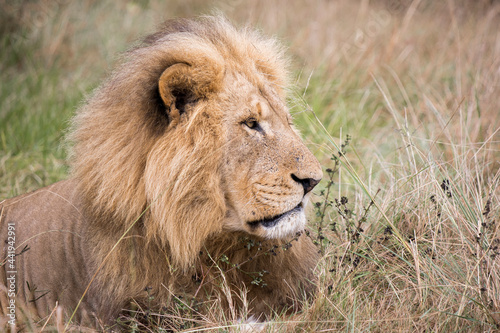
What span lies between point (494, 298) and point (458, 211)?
76 centimetres

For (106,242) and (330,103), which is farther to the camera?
(330,103)

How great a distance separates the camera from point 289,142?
Result: 275cm

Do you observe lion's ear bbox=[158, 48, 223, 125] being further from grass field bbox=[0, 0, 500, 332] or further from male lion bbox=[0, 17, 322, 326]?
grass field bbox=[0, 0, 500, 332]

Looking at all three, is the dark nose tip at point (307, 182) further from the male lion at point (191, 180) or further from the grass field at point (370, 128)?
the grass field at point (370, 128)

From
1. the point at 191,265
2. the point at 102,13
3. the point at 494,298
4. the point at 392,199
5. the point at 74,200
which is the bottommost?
the point at 102,13

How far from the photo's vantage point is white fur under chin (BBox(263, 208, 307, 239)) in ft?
8.73

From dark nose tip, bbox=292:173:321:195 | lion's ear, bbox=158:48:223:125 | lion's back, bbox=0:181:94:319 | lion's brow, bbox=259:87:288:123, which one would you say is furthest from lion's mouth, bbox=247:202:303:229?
lion's back, bbox=0:181:94:319

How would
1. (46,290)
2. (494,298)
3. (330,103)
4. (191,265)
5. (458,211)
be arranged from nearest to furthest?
(494,298)
(191,265)
(458,211)
(46,290)
(330,103)

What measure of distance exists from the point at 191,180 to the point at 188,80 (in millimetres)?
511

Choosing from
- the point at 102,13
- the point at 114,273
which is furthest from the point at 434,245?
the point at 102,13

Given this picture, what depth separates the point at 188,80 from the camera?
265 cm

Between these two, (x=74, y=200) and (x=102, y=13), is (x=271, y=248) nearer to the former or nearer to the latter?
(x=74, y=200)

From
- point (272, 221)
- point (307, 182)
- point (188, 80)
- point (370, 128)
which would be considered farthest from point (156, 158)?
point (370, 128)

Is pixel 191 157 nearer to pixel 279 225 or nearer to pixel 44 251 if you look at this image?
pixel 279 225
